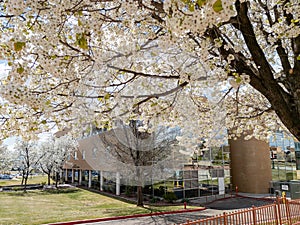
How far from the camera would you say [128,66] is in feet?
14.7

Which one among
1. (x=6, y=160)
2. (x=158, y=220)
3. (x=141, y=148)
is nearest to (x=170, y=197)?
(x=141, y=148)

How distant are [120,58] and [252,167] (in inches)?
824

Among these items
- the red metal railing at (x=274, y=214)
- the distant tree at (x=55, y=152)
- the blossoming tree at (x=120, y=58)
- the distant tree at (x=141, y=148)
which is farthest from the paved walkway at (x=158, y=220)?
the distant tree at (x=55, y=152)

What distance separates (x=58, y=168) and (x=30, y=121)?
32.0 metres

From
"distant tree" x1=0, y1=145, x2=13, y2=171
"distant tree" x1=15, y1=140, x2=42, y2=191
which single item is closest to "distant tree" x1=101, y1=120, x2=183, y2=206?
"distant tree" x1=15, y1=140, x2=42, y2=191

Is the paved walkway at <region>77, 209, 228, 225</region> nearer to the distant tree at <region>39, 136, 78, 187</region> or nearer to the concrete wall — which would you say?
the concrete wall

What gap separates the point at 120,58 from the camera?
393 cm

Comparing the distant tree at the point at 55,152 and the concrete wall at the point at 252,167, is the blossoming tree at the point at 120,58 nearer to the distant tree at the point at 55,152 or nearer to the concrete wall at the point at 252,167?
the concrete wall at the point at 252,167

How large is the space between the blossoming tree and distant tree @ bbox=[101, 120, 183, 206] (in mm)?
10585

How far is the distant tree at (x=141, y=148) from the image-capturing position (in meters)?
16.3

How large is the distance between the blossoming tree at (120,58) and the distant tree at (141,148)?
1059cm

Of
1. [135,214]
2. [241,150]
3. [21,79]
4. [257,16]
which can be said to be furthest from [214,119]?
[241,150]

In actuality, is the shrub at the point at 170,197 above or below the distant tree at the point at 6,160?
below

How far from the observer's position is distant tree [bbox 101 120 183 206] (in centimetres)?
1628
